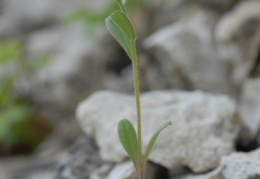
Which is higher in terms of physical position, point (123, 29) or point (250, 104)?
point (123, 29)

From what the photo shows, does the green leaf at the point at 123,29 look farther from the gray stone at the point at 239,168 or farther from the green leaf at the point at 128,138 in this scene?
the gray stone at the point at 239,168

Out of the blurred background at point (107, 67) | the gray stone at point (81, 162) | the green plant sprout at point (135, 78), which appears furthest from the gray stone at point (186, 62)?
the green plant sprout at point (135, 78)

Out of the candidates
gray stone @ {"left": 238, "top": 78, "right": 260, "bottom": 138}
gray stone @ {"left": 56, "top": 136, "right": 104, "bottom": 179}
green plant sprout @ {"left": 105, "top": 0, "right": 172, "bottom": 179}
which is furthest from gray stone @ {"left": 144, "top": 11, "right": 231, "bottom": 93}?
green plant sprout @ {"left": 105, "top": 0, "right": 172, "bottom": 179}

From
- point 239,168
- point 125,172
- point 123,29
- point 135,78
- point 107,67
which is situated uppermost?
point 107,67

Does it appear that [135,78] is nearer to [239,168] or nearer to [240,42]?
[239,168]

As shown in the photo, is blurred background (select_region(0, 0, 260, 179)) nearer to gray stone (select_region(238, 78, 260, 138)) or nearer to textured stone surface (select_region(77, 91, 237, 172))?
gray stone (select_region(238, 78, 260, 138))

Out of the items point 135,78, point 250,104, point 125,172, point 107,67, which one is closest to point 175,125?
point 125,172

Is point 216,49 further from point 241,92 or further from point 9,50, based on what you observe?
point 9,50
